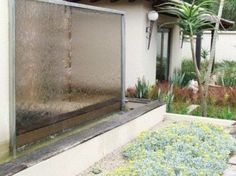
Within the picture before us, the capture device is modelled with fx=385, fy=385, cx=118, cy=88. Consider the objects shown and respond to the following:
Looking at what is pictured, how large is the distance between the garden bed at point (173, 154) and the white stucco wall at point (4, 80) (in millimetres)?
1140

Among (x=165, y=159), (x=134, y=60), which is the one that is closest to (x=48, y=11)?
(x=165, y=159)

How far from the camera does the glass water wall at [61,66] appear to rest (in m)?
5.09

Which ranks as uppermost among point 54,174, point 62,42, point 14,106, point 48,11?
point 48,11

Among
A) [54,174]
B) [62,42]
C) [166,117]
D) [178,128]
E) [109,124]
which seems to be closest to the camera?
[54,174]

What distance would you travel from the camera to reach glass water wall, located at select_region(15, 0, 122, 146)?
509 centimetres

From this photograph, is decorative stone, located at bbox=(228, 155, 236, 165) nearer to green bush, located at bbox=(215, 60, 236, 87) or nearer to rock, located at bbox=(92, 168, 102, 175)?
rock, located at bbox=(92, 168, 102, 175)

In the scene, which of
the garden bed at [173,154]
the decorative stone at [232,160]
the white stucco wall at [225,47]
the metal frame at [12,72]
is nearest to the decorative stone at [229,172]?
the garden bed at [173,154]

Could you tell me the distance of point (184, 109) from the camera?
9562 millimetres

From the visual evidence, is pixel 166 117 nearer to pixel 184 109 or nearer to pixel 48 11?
pixel 184 109

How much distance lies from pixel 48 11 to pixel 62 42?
1.91 feet

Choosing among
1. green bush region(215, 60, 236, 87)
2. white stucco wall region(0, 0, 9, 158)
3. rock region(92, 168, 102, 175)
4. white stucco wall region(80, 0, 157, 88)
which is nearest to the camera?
white stucco wall region(0, 0, 9, 158)

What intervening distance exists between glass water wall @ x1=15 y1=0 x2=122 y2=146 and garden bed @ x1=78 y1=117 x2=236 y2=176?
0.98m

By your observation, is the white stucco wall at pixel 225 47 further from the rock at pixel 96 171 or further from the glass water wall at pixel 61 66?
the rock at pixel 96 171

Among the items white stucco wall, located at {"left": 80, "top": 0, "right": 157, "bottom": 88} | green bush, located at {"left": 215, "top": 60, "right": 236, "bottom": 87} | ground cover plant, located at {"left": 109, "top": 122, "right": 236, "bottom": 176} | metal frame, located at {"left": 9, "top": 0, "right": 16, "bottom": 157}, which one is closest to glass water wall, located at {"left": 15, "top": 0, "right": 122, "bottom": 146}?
metal frame, located at {"left": 9, "top": 0, "right": 16, "bottom": 157}
